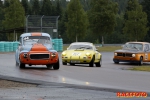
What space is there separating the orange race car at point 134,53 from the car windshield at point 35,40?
7.35 metres

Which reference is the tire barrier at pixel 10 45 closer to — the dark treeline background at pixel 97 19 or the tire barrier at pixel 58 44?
the tire barrier at pixel 58 44

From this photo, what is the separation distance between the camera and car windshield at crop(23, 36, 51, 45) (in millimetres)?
22531

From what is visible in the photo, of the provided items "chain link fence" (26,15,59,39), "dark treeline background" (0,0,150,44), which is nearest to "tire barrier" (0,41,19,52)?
"chain link fence" (26,15,59,39)

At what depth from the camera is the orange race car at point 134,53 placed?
94.1 ft

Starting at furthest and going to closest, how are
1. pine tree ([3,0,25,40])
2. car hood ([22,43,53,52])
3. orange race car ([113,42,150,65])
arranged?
pine tree ([3,0,25,40]) < orange race car ([113,42,150,65]) < car hood ([22,43,53,52])

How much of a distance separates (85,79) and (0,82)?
288 cm

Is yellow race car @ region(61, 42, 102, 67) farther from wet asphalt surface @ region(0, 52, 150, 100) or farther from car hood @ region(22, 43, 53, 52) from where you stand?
wet asphalt surface @ region(0, 52, 150, 100)

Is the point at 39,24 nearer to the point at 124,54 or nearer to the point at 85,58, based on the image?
the point at 124,54

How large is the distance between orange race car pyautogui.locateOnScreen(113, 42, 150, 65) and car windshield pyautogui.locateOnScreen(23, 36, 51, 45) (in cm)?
735

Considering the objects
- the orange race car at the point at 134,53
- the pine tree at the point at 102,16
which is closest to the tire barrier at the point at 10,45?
the orange race car at the point at 134,53

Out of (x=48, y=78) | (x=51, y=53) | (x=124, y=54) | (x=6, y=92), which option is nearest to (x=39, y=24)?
(x=124, y=54)

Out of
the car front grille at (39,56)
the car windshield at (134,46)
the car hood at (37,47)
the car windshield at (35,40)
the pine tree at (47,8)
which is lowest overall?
the car windshield at (134,46)

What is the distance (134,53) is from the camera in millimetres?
28641

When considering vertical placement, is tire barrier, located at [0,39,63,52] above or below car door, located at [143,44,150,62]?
below
